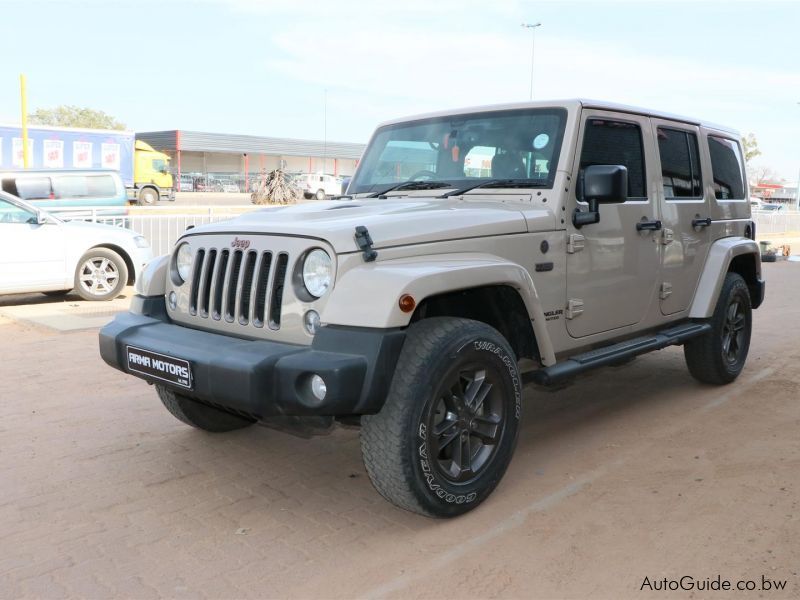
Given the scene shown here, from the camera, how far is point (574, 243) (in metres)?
4.07

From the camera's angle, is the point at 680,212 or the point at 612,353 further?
the point at 680,212

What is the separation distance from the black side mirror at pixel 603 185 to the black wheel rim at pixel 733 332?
2147 millimetres

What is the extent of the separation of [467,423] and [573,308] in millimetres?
1082

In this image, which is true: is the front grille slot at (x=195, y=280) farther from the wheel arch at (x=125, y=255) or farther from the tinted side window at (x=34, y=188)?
the tinted side window at (x=34, y=188)

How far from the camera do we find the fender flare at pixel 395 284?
2.98 metres

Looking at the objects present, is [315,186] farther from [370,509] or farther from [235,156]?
[370,509]

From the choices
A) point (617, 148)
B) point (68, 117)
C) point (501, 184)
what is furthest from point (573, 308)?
point (68, 117)

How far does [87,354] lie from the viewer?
666cm

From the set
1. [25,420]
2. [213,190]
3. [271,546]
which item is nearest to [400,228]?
[271,546]

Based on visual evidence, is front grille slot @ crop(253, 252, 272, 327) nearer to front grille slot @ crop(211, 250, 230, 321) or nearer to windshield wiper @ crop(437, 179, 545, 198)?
front grille slot @ crop(211, 250, 230, 321)

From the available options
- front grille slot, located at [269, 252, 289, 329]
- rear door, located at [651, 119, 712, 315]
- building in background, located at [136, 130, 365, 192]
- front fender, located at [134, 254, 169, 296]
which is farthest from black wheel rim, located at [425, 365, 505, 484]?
building in background, located at [136, 130, 365, 192]

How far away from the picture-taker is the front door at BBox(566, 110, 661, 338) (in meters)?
4.14

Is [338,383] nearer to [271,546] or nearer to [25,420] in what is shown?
[271,546]

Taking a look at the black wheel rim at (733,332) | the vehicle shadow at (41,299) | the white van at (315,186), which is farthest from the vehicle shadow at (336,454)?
the white van at (315,186)
